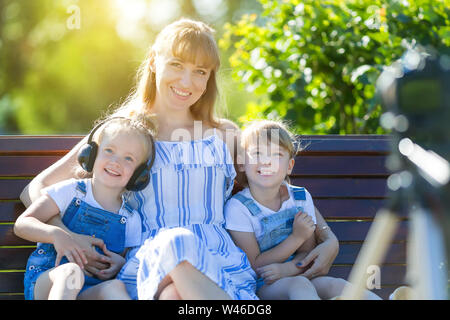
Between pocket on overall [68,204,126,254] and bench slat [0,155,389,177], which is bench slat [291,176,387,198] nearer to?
bench slat [0,155,389,177]

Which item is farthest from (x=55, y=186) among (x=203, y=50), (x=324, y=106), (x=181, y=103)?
(x=324, y=106)

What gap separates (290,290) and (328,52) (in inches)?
86.3

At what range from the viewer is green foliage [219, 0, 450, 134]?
12.8 feet

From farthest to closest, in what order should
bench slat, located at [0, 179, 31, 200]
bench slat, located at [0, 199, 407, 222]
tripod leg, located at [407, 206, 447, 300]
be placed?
bench slat, located at [0, 199, 407, 222] < bench slat, located at [0, 179, 31, 200] < tripod leg, located at [407, 206, 447, 300]

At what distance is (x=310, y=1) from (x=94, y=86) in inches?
657

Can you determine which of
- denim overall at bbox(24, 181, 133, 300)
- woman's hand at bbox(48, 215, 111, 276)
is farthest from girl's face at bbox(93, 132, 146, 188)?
woman's hand at bbox(48, 215, 111, 276)

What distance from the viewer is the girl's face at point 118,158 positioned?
2662 millimetres

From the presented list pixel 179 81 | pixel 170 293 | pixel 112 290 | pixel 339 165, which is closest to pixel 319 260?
pixel 339 165

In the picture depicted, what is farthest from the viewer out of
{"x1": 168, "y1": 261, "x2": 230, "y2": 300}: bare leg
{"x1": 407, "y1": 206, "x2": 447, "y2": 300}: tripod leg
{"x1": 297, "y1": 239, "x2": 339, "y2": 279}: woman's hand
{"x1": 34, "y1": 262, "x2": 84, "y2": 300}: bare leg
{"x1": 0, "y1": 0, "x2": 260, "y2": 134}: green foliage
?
{"x1": 0, "y1": 0, "x2": 260, "y2": 134}: green foliage

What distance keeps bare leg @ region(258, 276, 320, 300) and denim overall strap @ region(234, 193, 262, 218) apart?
1.16 ft

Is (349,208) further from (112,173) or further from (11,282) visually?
(11,282)

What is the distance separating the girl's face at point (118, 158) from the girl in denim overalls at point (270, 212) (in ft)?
1.67

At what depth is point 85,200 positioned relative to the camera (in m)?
2.67

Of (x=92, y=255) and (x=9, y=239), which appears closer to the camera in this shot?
(x=92, y=255)
